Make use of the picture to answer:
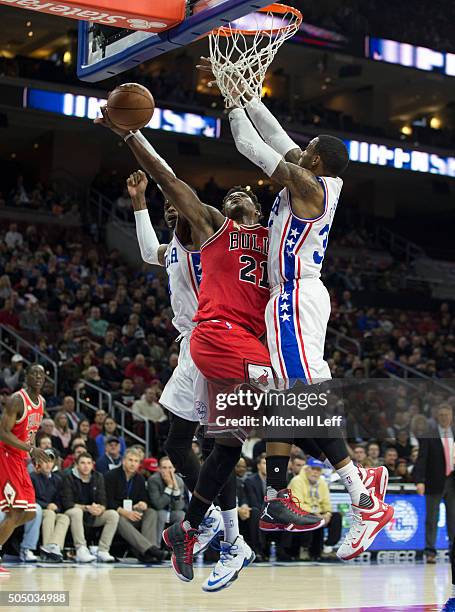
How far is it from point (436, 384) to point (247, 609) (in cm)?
1210

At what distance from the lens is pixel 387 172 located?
28656 mm

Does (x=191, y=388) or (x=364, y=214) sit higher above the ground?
(x=364, y=214)

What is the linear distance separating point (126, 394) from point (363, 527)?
1021 centimetres

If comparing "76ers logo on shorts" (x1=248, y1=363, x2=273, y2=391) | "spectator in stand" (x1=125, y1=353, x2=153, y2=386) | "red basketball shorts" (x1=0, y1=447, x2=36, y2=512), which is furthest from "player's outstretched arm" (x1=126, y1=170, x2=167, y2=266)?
"spectator in stand" (x1=125, y1=353, x2=153, y2=386)

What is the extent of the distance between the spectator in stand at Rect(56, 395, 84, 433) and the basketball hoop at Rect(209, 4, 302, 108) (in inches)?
301

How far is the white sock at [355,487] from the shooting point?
Result: 18.9 feet

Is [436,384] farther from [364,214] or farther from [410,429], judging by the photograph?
[364,214]

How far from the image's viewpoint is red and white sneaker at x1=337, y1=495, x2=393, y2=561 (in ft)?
18.9

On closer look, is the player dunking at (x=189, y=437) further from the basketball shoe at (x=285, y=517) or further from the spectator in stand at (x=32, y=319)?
the spectator in stand at (x=32, y=319)

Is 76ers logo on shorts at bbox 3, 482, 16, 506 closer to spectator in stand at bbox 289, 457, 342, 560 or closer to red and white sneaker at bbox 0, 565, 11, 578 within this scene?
red and white sneaker at bbox 0, 565, 11, 578

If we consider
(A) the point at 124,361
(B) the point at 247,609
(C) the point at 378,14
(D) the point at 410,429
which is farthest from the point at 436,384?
(B) the point at 247,609

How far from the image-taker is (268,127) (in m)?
6.16

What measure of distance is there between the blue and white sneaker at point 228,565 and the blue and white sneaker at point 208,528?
4.8 inches

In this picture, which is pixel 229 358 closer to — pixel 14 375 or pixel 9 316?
pixel 14 375
